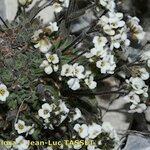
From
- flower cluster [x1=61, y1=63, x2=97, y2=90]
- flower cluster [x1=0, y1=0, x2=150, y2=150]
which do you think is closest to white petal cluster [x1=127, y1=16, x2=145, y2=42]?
flower cluster [x1=0, y1=0, x2=150, y2=150]

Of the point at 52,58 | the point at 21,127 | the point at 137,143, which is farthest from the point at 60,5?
the point at 137,143

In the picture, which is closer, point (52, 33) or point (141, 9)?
point (52, 33)

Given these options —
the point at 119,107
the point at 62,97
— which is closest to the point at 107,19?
the point at 62,97

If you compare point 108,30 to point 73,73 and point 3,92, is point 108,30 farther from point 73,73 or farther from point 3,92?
point 3,92

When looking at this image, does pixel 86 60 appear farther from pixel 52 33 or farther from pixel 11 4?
pixel 11 4

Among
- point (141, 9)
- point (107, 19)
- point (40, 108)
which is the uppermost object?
point (141, 9)

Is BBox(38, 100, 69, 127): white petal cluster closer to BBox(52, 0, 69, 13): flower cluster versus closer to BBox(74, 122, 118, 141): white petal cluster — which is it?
BBox(74, 122, 118, 141): white petal cluster
